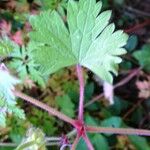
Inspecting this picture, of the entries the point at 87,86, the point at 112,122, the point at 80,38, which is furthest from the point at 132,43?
the point at 80,38

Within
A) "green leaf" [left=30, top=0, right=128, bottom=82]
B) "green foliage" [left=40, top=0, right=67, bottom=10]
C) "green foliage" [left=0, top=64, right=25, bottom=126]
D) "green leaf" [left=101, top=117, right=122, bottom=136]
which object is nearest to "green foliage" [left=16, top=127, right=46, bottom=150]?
"green foliage" [left=0, top=64, right=25, bottom=126]

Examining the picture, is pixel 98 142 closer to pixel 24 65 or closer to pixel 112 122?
pixel 112 122

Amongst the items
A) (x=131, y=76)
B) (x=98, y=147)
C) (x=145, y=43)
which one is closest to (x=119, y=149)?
(x=98, y=147)

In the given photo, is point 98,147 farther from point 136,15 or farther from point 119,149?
point 136,15

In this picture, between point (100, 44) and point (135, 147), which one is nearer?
point (100, 44)

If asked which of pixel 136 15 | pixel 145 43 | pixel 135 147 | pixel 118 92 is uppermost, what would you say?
pixel 136 15

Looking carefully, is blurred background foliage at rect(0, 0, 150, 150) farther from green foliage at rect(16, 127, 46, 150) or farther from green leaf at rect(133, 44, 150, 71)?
green foliage at rect(16, 127, 46, 150)

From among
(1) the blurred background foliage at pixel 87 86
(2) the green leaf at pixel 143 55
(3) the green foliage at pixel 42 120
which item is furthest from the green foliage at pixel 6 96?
(2) the green leaf at pixel 143 55
